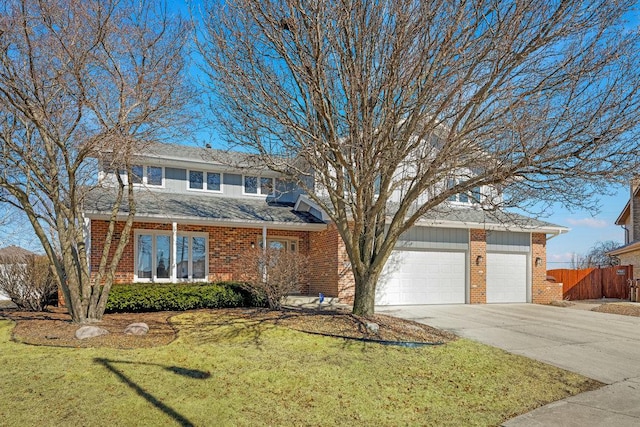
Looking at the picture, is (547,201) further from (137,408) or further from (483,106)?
(137,408)

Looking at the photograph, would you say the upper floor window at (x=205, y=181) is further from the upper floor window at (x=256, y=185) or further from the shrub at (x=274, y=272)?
the shrub at (x=274, y=272)

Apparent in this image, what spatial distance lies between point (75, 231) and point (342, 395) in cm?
684

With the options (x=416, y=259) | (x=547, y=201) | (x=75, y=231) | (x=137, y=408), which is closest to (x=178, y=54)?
(x=75, y=231)

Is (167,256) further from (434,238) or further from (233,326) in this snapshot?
(434,238)

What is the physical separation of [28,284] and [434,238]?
39.2 ft

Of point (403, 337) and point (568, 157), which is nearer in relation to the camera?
point (568, 157)

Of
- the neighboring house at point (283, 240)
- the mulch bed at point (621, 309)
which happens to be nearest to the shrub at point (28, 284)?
the neighboring house at point (283, 240)

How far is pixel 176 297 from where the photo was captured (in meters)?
11.3

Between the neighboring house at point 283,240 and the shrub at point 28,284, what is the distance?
1687mm

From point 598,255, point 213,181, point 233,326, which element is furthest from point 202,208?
point 598,255

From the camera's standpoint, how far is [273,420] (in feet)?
15.6

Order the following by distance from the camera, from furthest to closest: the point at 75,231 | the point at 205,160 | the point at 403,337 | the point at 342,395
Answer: the point at 205,160 < the point at 75,231 < the point at 403,337 < the point at 342,395

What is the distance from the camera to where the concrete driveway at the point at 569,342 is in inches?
207

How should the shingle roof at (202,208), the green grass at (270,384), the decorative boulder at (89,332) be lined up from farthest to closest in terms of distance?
the shingle roof at (202,208) → the decorative boulder at (89,332) → the green grass at (270,384)
